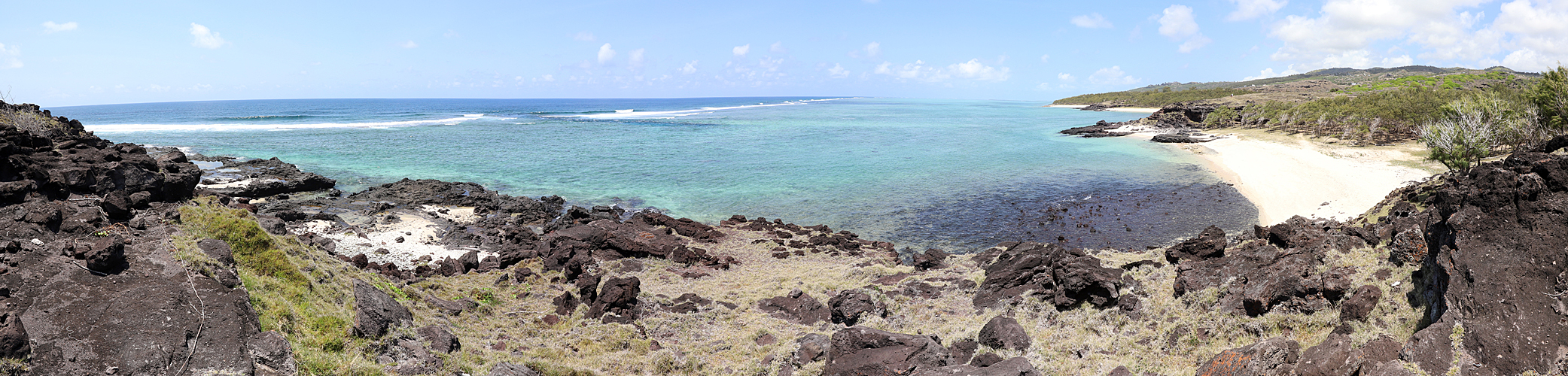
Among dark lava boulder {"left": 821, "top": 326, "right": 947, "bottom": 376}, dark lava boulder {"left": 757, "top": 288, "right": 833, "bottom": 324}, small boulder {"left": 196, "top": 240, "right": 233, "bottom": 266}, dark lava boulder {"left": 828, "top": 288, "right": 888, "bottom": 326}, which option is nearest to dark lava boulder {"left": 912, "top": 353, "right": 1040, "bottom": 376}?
dark lava boulder {"left": 821, "top": 326, "right": 947, "bottom": 376}

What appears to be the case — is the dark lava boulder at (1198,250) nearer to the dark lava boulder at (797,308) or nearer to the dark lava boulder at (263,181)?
the dark lava boulder at (797,308)

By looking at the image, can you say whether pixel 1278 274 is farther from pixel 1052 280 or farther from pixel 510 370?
pixel 510 370

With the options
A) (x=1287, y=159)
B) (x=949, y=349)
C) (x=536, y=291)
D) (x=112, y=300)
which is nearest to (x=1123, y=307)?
(x=949, y=349)

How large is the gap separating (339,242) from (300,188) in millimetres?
12918

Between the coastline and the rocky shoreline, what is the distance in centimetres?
507

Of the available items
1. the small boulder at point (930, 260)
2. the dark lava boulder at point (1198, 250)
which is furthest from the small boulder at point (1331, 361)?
the small boulder at point (930, 260)

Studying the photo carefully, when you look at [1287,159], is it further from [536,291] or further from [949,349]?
[536,291]

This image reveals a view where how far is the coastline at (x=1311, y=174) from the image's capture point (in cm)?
2186

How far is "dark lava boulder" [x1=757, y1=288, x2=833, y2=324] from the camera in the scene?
39.0ft

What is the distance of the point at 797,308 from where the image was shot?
12312 millimetres

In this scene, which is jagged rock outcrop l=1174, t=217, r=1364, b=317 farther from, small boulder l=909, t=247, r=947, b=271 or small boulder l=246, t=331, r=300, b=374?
small boulder l=246, t=331, r=300, b=374

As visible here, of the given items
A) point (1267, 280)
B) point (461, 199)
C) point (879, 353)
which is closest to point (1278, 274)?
point (1267, 280)

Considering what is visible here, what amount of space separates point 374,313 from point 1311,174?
118 feet

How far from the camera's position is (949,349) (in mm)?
9133
